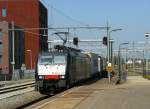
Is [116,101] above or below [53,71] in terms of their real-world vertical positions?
below

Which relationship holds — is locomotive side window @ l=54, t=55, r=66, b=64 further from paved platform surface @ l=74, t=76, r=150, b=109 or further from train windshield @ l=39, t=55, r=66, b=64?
paved platform surface @ l=74, t=76, r=150, b=109

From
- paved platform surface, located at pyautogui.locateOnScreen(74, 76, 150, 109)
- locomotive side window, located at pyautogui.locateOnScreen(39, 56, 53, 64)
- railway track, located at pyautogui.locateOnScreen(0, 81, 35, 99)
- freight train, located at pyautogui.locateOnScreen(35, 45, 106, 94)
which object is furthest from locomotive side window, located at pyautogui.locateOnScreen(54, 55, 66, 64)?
paved platform surface, located at pyautogui.locateOnScreen(74, 76, 150, 109)

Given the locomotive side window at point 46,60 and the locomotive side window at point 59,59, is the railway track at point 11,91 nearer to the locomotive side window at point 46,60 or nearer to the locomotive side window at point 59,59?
the locomotive side window at point 46,60

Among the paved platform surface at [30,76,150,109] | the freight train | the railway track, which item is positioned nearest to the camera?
the paved platform surface at [30,76,150,109]

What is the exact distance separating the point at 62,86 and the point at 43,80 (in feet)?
4.70

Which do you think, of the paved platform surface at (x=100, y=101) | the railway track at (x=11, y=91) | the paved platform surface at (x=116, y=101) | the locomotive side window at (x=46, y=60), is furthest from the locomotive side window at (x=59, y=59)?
the paved platform surface at (x=116, y=101)

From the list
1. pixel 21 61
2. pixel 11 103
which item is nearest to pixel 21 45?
pixel 21 61

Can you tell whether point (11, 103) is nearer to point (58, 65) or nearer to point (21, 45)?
point (58, 65)

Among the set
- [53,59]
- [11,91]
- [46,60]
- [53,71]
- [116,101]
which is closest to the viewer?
[116,101]

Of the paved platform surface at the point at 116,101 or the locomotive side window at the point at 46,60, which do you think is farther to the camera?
the locomotive side window at the point at 46,60

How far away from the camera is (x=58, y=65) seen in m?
36.9

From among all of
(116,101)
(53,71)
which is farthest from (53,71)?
(116,101)

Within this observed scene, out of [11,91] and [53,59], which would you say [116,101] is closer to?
[53,59]

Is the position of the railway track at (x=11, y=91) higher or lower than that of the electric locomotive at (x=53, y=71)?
lower
